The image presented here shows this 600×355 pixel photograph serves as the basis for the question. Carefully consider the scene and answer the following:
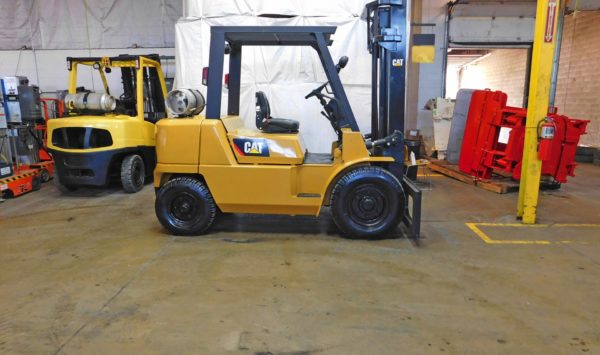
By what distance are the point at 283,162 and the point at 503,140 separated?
4758 mm

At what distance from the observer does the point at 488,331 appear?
8.85 ft

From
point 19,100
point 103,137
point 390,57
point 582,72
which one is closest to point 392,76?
point 390,57

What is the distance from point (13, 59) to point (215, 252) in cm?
1004

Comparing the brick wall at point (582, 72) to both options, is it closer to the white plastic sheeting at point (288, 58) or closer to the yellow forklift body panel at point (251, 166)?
the white plastic sheeting at point (288, 58)

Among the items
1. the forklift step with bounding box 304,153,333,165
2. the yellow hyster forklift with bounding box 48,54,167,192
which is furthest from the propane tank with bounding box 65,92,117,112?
the forklift step with bounding box 304,153,333,165

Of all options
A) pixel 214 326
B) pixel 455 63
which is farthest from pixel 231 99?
pixel 455 63

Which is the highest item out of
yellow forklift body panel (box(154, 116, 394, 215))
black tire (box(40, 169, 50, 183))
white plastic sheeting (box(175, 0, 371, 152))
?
white plastic sheeting (box(175, 0, 371, 152))

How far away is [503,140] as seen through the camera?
7125 millimetres

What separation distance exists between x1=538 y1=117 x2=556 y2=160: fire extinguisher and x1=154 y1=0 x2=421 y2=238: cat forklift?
1.69m

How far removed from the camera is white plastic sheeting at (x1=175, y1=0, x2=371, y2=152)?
760 centimetres

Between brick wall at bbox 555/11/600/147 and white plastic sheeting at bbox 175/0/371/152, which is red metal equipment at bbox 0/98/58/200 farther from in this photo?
brick wall at bbox 555/11/600/147

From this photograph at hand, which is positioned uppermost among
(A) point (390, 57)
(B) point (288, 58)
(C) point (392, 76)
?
(B) point (288, 58)

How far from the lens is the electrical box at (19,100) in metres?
6.84

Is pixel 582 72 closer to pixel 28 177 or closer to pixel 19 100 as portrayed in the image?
pixel 28 177
